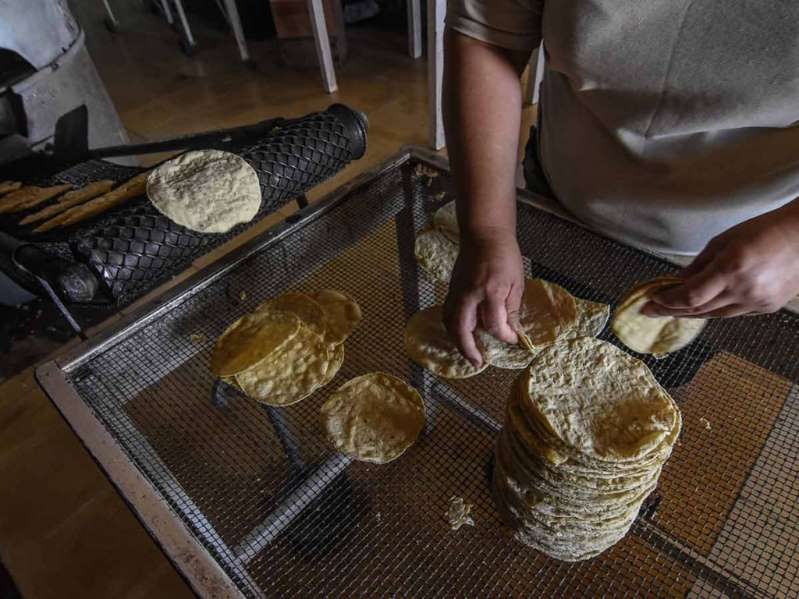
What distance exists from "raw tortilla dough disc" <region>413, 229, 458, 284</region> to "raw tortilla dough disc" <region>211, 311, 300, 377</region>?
0.92 ft

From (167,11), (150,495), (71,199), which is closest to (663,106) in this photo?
(150,495)

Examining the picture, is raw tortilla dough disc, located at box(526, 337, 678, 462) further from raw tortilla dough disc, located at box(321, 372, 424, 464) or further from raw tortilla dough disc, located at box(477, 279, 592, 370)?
raw tortilla dough disc, located at box(321, 372, 424, 464)

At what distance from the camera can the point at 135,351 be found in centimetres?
91

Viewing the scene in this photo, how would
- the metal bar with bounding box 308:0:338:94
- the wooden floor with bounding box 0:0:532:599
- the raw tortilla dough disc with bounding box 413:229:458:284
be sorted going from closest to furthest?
the raw tortilla dough disc with bounding box 413:229:458:284 → the wooden floor with bounding box 0:0:532:599 → the metal bar with bounding box 308:0:338:94

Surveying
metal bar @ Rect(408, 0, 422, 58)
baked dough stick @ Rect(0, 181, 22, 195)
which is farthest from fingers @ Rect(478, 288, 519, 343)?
metal bar @ Rect(408, 0, 422, 58)

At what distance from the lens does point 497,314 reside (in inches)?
30.4

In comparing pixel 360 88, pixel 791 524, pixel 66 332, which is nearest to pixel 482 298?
pixel 791 524

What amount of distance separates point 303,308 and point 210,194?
274 millimetres

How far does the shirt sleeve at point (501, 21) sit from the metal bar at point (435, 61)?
1203 mm

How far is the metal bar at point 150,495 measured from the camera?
0.65 meters

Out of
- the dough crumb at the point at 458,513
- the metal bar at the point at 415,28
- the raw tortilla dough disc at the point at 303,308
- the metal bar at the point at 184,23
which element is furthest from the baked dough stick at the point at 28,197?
the metal bar at the point at 184,23

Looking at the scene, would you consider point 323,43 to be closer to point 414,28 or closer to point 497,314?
point 414,28

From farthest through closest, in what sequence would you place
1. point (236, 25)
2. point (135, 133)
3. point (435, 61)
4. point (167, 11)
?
point (167, 11) < point (236, 25) < point (135, 133) < point (435, 61)

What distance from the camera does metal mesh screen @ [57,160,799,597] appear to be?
0.73 metres
